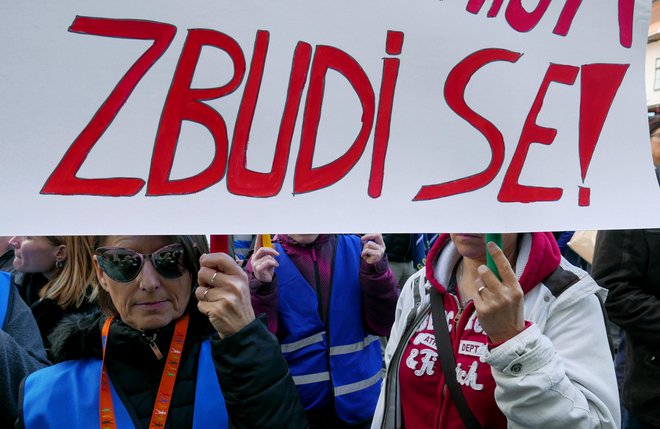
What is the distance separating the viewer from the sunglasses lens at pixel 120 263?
1.33m

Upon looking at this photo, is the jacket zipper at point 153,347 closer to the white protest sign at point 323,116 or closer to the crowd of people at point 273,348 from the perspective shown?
the crowd of people at point 273,348

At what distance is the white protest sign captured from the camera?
85 cm

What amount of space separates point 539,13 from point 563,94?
170mm

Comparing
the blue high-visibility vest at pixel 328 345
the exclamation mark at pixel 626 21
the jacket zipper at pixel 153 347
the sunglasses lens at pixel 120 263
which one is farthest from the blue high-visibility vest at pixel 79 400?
the exclamation mark at pixel 626 21

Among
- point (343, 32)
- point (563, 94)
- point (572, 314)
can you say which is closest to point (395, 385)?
point (572, 314)

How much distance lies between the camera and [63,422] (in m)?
1.26

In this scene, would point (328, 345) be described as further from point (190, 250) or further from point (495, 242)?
point (495, 242)

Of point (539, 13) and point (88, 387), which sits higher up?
point (539, 13)

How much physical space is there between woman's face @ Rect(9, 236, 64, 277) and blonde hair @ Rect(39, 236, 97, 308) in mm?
194

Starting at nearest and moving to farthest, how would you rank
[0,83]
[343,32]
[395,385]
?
[0,83]
[343,32]
[395,385]

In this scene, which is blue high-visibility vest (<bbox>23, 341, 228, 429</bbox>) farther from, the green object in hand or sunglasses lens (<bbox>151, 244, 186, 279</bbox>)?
the green object in hand

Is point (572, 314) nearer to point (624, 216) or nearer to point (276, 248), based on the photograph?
point (624, 216)

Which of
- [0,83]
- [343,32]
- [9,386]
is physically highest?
[343,32]

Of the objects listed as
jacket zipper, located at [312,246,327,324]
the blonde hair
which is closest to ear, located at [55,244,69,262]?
the blonde hair
